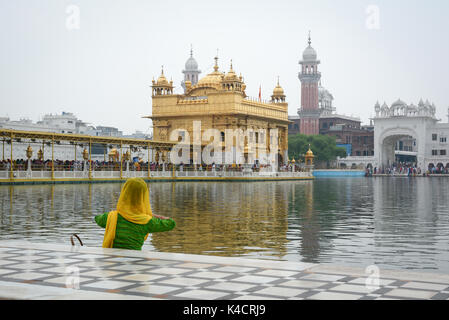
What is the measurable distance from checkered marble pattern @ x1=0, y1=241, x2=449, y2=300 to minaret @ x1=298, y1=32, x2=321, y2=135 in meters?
114

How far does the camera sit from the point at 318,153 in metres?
96.0

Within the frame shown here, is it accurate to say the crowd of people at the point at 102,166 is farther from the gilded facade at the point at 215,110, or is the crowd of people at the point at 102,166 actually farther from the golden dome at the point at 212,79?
the golden dome at the point at 212,79

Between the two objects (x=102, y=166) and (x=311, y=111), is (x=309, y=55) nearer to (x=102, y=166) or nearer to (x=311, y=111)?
(x=311, y=111)

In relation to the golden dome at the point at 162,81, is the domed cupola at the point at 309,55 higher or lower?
higher

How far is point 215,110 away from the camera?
6200 cm

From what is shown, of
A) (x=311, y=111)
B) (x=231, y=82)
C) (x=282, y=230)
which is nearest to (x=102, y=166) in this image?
(x=231, y=82)

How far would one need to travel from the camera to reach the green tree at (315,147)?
311 ft

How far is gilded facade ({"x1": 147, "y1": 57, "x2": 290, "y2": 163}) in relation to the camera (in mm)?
61594

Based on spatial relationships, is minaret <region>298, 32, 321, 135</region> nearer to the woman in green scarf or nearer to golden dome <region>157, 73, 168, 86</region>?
golden dome <region>157, 73, 168, 86</region>

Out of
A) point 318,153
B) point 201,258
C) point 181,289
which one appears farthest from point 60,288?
point 318,153

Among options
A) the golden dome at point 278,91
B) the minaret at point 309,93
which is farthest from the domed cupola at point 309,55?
the golden dome at point 278,91

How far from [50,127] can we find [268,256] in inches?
3721

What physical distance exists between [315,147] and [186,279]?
90.3 metres

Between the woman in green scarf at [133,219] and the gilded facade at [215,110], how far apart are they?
4974cm
